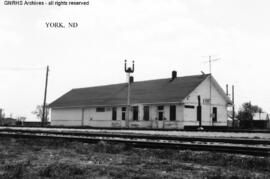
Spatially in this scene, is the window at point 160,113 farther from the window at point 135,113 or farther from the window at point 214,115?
the window at point 214,115

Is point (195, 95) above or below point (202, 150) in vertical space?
above

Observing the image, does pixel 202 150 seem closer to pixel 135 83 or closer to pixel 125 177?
pixel 125 177

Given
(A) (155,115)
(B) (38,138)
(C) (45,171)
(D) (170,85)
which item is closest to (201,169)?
(C) (45,171)

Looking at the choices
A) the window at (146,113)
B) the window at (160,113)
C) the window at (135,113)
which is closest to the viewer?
the window at (160,113)

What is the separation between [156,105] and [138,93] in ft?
16.0

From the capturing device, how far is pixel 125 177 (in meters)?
6.39

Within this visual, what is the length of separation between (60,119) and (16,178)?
41982 millimetres

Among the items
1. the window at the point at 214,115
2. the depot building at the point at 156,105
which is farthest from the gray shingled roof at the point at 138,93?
the window at the point at 214,115

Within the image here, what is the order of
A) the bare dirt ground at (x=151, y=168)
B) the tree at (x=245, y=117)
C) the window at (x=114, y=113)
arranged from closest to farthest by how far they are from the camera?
the bare dirt ground at (x=151, y=168), the window at (x=114, y=113), the tree at (x=245, y=117)

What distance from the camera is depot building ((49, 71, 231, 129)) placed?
34.3 meters

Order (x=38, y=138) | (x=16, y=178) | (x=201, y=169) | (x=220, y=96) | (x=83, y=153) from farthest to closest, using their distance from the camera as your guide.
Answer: (x=220, y=96)
(x=38, y=138)
(x=83, y=153)
(x=201, y=169)
(x=16, y=178)

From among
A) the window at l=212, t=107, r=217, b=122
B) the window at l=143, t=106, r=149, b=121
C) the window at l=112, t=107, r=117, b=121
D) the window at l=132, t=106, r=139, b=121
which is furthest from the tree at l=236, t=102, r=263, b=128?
the window at l=112, t=107, r=117, b=121

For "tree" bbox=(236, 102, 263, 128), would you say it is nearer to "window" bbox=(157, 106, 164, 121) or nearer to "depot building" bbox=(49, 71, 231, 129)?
"depot building" bbox=(49, 71, 231, 129)

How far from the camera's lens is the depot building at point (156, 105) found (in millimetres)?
34312
